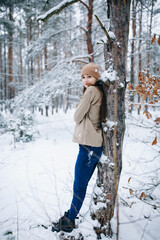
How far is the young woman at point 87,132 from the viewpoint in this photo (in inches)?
51.2

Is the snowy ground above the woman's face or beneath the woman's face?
beneath

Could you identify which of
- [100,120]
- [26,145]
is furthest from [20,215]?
[26,145]

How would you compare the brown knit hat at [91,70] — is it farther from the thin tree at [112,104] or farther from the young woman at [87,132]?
the thin tree at [112,104]

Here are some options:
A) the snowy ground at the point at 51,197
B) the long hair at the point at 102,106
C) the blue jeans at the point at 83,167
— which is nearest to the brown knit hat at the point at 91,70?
the long hair at the point at 102,106

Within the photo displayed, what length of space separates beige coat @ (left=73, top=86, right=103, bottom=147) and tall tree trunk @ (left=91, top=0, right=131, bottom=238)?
0.10 m

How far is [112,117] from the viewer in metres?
1.32

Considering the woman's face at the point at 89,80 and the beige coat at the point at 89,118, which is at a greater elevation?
the woman's face at the point at 89,80

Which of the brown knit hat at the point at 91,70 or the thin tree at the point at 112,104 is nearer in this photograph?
the thin tree at the point at 112,104

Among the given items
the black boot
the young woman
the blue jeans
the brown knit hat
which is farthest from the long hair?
the black boot

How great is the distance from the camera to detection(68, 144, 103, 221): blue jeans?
1.36 m

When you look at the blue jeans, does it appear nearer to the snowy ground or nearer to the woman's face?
the snowy ground

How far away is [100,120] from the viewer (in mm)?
1417

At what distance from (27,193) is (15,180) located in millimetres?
598

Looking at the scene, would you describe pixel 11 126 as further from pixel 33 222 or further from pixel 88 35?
pixel 88 35
